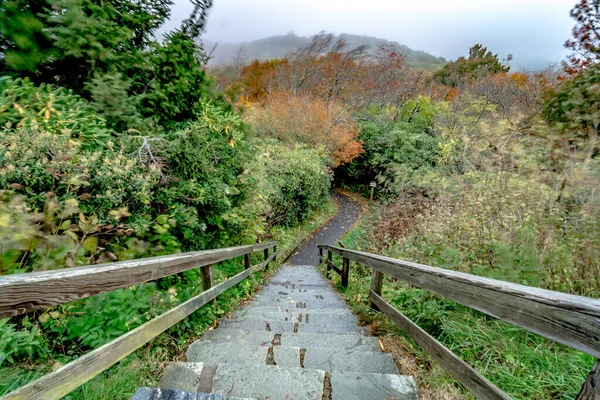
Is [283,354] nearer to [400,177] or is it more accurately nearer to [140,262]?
[140,262]

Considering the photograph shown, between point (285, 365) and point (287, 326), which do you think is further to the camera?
point (287, 326)

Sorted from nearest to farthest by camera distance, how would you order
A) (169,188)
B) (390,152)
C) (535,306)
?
(535,306), (169,188), (390,152)

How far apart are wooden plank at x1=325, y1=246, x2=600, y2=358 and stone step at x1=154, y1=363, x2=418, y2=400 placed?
2.20 feet

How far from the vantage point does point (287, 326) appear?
10.1 ft

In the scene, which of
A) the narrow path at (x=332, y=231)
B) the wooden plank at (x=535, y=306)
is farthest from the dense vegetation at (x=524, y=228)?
the narrow path at (x=332, y=231)

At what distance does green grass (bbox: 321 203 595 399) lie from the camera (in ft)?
5.72

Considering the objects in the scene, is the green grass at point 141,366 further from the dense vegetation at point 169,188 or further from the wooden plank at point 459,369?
the wooden plank at point 459,369

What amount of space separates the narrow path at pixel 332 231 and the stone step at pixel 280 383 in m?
8.96

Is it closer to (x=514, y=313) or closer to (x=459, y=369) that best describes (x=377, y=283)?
(x=459, y=369)

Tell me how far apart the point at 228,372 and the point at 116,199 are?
1786 millimetres

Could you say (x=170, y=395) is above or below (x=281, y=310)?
above

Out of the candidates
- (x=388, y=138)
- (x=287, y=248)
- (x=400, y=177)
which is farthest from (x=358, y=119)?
(x=287, y=248)

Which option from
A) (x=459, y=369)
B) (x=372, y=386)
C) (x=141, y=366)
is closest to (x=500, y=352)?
(x=459, y=369)

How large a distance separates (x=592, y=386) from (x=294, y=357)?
69.3 inches
